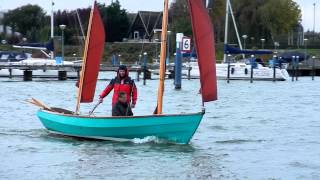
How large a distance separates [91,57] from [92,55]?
0.07m

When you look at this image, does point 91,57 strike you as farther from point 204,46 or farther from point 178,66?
point 178,66

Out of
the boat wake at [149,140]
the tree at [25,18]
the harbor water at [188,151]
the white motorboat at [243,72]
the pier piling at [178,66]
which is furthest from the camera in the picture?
the tree at [25,18]

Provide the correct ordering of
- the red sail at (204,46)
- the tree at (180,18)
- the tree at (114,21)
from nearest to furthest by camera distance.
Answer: the red sail at (204,46)
the tree at (180,18)
the tree at (114,21)

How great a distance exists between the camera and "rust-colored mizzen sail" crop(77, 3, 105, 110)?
25859 millimetres

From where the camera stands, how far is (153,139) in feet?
76.4

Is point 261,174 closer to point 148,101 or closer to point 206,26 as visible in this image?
point 206,26

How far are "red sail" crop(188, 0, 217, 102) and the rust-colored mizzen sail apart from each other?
4130 mm

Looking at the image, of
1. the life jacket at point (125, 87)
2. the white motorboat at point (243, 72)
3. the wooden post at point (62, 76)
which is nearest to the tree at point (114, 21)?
Result: the wooden post at point (62, 76)

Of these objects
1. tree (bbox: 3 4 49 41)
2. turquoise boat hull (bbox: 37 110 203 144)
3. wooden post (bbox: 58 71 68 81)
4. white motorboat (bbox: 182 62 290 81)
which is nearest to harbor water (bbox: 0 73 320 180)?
turquoise boat hull (bbox: 37 110 203 144)

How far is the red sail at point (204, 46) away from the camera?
891 inches

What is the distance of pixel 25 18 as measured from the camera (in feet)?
471

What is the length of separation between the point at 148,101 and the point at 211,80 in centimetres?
2184

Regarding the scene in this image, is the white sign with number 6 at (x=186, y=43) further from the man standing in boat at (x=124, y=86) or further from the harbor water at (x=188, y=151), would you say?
the man standing in boat at (x=124, y=86)

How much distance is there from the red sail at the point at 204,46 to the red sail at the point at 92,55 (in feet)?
13.5
